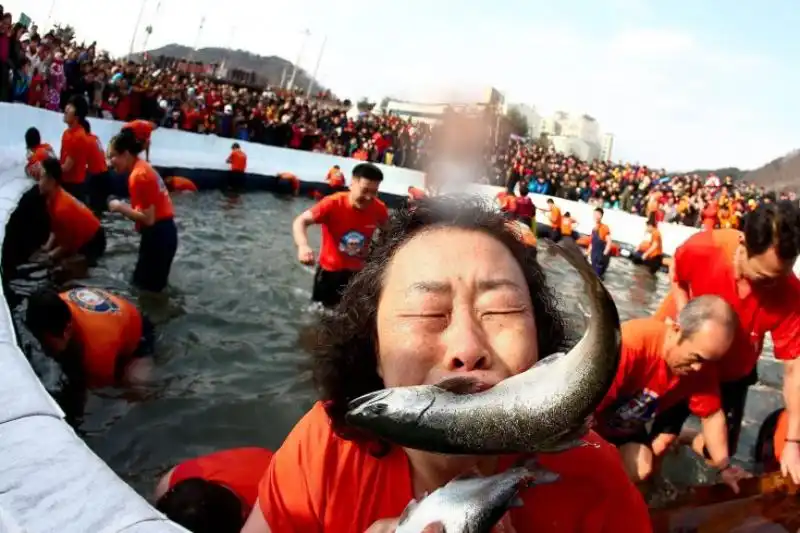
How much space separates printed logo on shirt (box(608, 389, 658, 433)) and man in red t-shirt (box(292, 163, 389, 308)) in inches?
128

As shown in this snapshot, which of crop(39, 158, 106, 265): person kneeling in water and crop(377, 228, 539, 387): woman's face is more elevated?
crop(377, 228, 539, 387): woman's face

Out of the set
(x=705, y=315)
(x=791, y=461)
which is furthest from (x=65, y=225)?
(x=791, y=461)

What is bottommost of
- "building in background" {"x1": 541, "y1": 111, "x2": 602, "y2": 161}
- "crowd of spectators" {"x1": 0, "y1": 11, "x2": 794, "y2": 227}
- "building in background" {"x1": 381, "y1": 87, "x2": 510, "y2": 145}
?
"building in background" {"x1": 381, "y1": 87, "x2": 510, "y2": 145}

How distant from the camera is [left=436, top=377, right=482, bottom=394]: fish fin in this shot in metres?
1.19

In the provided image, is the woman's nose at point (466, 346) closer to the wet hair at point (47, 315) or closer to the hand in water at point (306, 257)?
the wet hair at point (47, 315)

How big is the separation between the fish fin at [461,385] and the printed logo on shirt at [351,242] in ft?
18.3

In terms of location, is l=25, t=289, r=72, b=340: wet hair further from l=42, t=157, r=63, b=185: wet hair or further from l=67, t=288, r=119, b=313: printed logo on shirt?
l=42, t=157, r=63, b=185: wet hair

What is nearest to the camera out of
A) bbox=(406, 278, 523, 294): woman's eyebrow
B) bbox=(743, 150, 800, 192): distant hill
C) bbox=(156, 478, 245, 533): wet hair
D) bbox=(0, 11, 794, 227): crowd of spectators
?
bbox=(406, 278, 523, 294): woman's eyebrow

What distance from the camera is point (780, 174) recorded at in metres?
30.5

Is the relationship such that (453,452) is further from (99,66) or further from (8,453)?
(99,66)

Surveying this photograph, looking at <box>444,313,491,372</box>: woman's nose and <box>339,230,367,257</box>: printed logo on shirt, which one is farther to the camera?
<box>339,230,367,257</box>: printed logo on shirt

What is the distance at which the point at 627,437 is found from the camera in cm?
404

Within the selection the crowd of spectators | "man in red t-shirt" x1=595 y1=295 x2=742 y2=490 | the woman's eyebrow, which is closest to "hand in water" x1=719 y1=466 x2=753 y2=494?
Answer: "man in red t-shirt" x1=595 y1=295 x2=742 y2=490

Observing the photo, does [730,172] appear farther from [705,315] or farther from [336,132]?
[705,315]
